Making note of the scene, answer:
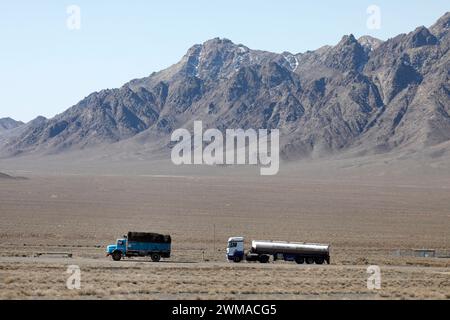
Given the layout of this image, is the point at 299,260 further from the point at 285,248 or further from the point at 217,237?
the point at 217,237

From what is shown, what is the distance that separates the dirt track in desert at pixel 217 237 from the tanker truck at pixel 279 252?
0.88 metres

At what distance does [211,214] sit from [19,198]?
31837 mm

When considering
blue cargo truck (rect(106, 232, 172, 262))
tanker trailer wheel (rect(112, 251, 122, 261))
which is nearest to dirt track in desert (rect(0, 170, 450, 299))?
blue cargo truck (rect(106, 232, 172, 262))

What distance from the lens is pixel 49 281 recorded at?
1192 inches

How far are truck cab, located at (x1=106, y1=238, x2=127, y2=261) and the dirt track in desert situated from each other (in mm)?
977

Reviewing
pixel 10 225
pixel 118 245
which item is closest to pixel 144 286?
pixel 118 245

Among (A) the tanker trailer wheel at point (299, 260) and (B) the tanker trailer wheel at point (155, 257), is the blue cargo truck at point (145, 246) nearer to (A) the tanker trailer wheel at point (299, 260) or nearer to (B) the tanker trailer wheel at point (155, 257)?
(B) the tanker trailer wheel at point (155, 257)

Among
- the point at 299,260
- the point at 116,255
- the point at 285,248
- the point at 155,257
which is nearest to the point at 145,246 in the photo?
the point at 155,257

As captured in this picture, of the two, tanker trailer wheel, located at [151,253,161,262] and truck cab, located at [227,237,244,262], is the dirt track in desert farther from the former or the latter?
truck cab, located at [227,237,244,262]

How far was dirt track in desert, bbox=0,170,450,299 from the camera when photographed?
1176 inches

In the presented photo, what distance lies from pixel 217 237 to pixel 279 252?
1711 centimetres

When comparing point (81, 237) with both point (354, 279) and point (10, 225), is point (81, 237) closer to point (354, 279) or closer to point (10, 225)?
point (10, 225)

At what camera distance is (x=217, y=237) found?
60375 mm
